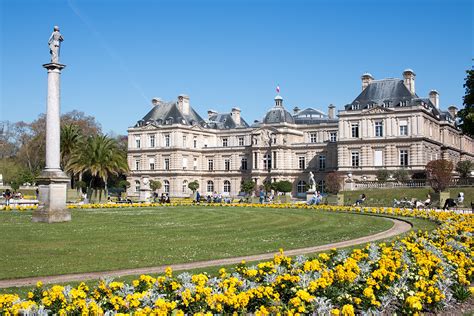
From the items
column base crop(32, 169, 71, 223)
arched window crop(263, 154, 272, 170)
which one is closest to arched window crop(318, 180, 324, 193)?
arched window crop(263, 154, 272, 170)

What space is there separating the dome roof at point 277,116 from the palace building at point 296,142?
0.36 ft

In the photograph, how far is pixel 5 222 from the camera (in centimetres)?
2430

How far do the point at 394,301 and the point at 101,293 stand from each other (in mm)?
5102

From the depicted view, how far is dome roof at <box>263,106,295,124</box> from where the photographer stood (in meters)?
81.4

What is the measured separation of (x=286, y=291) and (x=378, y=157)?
61.7 meters

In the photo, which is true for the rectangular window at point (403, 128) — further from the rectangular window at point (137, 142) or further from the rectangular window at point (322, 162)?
the rectangular window at point (137, 142)

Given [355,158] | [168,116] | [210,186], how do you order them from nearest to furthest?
[355,158], [168,116], [210,186]

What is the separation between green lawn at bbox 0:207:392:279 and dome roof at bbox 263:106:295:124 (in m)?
54.8

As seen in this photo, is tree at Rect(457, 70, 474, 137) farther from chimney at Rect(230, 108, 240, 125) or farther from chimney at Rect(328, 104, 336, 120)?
chimney at Rect(230, 108, 240, 125)

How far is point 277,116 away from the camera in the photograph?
268ft

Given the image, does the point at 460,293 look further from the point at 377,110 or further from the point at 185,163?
the point at 185,163

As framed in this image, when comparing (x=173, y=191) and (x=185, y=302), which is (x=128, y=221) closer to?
(x=185, y=302)

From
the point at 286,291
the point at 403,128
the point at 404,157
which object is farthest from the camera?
the point at 403,128

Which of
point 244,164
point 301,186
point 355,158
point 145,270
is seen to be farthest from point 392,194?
point 145,270
